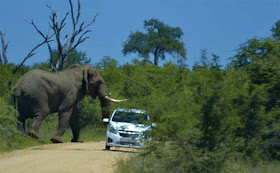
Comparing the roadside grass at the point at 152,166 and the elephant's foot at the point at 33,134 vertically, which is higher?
the elephant's foot at the point at 33,134

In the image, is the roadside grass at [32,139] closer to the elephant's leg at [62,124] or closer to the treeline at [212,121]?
the elephant's leg at [62,124]

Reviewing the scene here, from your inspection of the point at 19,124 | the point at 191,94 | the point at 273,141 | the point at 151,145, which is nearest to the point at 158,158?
the point at 151,145

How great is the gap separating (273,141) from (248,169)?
2.88m

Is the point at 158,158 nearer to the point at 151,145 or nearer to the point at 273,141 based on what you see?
the point at 151,145

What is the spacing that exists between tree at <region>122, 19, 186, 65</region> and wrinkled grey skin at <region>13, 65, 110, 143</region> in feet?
216

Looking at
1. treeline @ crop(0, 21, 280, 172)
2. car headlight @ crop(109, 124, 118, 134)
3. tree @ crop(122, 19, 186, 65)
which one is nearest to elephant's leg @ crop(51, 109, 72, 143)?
car headlight @ crop(109, 124, 118, 134)

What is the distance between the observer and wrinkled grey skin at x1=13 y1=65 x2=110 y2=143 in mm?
34438

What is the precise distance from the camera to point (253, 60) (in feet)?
85.3

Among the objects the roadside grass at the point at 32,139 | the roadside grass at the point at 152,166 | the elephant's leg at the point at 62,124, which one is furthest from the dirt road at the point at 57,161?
the elephant's leg at the point at 62,124

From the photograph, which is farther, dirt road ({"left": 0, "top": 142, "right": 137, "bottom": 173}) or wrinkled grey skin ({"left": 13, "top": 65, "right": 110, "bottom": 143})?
wrinkled grey skin ({"left": 13, "top": 65, "right": 110, "bottom": 143})

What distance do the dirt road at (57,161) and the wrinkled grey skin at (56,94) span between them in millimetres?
6067

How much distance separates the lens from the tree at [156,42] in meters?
106

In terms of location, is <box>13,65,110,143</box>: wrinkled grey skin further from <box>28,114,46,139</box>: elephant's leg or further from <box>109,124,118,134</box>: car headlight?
<box>109,124,118,134</box>: car headlight

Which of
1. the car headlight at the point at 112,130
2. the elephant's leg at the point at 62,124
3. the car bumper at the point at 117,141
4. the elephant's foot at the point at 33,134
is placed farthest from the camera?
the elephant's leg at the point at 62,124
